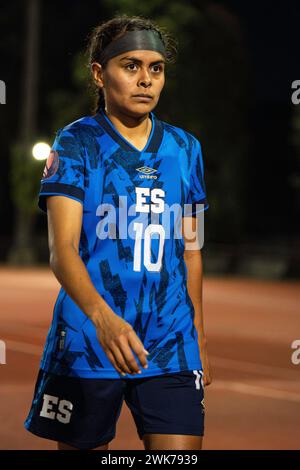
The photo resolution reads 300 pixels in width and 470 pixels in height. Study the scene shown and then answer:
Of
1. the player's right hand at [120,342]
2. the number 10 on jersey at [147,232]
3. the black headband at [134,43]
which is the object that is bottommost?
the player's right hand at [120,342]

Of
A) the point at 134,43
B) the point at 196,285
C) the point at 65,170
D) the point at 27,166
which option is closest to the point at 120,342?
the point at 65,170

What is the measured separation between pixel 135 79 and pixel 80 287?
84cm

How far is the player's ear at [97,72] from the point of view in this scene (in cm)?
429

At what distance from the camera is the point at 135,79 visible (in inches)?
163

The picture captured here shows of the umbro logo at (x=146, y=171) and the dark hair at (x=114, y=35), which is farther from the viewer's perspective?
the dark hair at (x=114, y=35)

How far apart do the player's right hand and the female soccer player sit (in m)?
0.41

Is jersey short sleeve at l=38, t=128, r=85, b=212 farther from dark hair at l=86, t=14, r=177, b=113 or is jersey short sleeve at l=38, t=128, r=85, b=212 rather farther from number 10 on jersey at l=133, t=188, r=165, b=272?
dark hair at l=86, t=14, r=177, b=113

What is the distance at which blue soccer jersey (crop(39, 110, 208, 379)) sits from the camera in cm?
402

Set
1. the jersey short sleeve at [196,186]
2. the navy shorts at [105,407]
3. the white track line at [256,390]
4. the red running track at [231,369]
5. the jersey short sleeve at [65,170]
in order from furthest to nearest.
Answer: the white track line at [256,390]
the red running track at [231,369]
the jersey short sleeve at [196,186]
the navy shorts at [105,407]
the jersey short sleeve at [65,170]

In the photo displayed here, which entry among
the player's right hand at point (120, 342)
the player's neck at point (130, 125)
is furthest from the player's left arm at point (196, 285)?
the player's right hand at point (120, 342)

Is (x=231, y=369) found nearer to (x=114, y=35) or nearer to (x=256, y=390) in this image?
(x=256, y=390)

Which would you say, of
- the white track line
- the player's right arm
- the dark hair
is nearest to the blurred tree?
the white track line

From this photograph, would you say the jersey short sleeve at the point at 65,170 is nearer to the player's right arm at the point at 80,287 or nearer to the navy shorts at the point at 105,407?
the player's right arm at the point at 80,287

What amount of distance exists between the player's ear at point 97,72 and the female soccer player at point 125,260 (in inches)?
1.3
